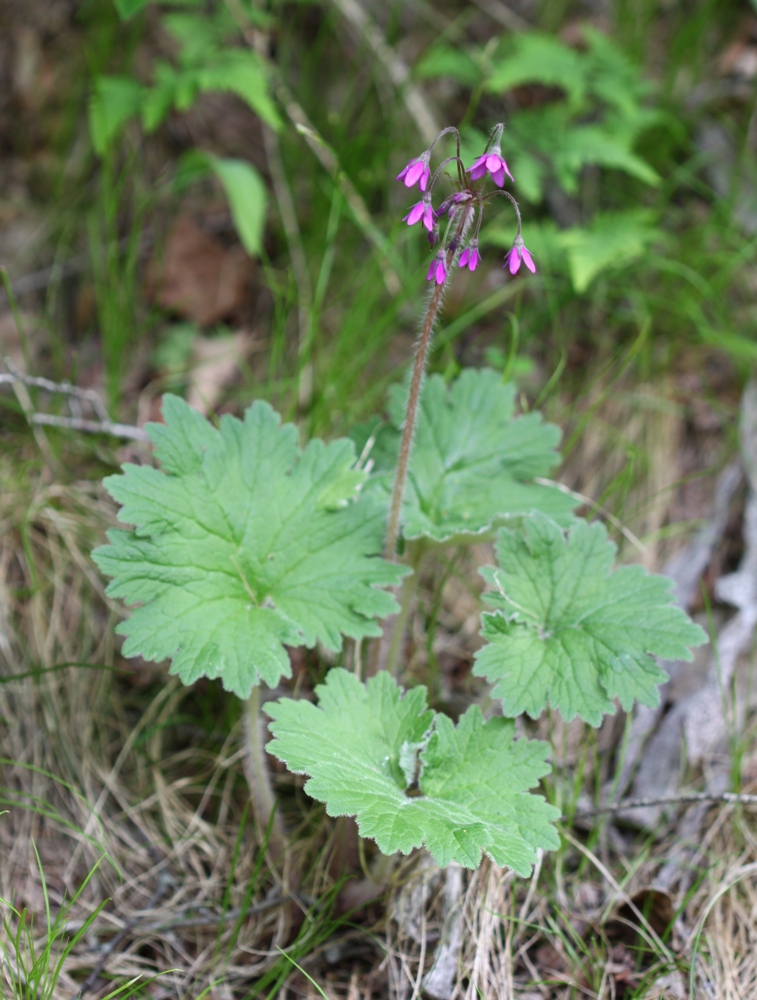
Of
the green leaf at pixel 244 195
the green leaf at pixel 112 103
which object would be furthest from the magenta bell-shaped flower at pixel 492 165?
the green leaf at pixel 112 103

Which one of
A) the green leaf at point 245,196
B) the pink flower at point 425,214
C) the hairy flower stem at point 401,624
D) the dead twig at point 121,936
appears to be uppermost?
the green leaf at point 245,196

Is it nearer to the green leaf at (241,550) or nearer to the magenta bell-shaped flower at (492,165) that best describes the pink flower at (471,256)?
the magenta bell-shaped flower at (492,165)

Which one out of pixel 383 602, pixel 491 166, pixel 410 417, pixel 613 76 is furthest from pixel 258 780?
pixel 613 76

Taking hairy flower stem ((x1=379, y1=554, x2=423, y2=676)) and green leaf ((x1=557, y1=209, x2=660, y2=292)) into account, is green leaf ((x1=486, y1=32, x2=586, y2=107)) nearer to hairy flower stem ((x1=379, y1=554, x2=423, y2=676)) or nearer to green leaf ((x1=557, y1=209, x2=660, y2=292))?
green leaf ((x1=557, y1=209, x2=660, y2=292))

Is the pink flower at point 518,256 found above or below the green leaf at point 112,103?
below

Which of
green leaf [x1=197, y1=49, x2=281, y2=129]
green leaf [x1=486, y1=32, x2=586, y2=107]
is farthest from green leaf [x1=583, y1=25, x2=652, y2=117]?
green leaf [x1=197, y1=49, x2=281, y2=129]

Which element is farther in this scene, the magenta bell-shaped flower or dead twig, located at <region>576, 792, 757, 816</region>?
dead twig, located at <region>576, 792, 757, 816</region>

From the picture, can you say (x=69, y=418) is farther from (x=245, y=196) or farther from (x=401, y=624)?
(x=401, y=624)
